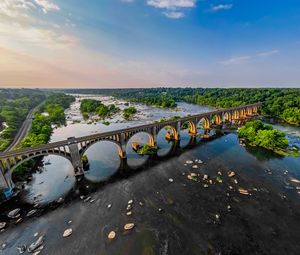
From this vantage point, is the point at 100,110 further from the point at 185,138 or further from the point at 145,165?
the point at 145,165

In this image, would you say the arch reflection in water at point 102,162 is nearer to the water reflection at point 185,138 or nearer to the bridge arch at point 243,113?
the water reflection at point 185,138

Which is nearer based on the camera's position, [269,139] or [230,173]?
[230,173]

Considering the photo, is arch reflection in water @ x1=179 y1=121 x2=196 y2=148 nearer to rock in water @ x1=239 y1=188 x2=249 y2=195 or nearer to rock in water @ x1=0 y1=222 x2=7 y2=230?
rock in water @ x1=239 y1=188 x2=249 y2=195

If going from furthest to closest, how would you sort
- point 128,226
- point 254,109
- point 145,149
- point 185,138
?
point 254,109, point 185,138, point 145,149, point 128,226

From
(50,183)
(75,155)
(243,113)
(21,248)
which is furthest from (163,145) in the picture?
(243,113)

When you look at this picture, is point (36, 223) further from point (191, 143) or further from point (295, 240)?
point (191, 143)

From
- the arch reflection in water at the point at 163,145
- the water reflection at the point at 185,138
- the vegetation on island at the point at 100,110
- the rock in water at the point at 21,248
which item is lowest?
the vegetation on island at the point at 100,110

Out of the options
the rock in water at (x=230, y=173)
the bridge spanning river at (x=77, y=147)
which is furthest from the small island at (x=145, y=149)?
the rock in water at (x=230, y=173)

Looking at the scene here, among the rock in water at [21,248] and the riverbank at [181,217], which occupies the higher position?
the riverbank at [181,217]
